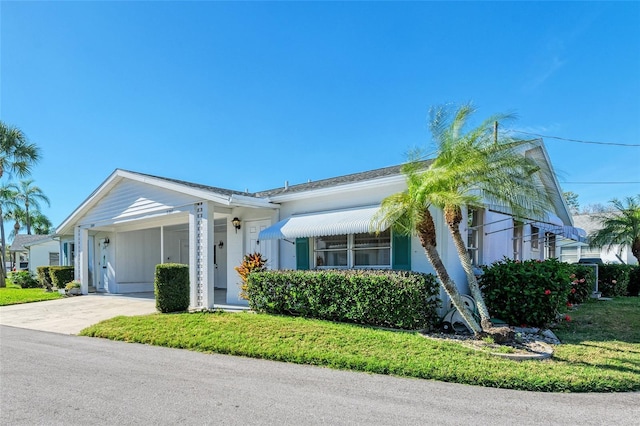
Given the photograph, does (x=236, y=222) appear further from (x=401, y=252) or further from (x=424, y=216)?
(x=424, y=216)

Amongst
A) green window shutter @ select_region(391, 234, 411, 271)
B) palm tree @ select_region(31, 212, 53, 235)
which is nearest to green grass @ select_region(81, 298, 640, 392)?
green window shutter @ select_region(391, 234, 411, 271)

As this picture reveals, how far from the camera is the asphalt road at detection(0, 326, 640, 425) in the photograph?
4.32 meters

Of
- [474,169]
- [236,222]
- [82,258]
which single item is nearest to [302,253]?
[236,222]

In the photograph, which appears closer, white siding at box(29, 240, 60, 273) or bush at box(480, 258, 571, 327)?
bush at box(480, 258, 571, 327)

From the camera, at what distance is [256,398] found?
16.3 feet

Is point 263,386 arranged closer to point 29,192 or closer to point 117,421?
point 117,421

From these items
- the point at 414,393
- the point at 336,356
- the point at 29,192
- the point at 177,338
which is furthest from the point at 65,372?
the point at 29,192

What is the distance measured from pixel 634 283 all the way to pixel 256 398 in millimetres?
20672

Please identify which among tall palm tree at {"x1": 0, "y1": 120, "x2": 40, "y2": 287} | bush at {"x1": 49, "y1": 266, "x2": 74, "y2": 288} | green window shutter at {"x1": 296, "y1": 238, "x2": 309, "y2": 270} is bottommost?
bush at {"x1": 49, "y1": 266, "x2": 74, "y2": 288}

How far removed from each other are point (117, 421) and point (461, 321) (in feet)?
23.7

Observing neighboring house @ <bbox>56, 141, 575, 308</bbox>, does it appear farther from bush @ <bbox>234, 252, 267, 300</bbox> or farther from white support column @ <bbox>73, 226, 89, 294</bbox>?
bush @ <bbox>234, 252, 267, 300</bbox>

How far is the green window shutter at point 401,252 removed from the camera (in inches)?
394

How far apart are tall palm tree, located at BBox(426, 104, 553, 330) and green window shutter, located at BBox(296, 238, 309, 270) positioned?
5146 millimetres

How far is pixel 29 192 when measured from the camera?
44.8 m
